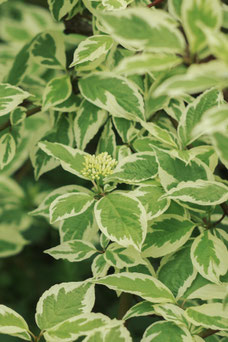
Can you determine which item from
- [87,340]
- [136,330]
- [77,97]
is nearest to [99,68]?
[77,97]

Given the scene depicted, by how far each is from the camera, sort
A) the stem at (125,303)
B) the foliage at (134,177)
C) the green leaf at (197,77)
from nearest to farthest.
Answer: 1. the green leaf at (197,77)
2. the foliage at (134,177)
3. the stem at (125,303)

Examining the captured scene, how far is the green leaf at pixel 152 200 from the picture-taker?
733 mm

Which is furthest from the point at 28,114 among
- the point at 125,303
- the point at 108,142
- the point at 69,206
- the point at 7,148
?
the point at 125,303

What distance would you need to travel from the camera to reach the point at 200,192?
Answer: 0.70 metres

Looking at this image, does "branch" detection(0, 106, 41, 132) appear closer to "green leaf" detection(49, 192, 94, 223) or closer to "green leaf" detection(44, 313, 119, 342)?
"green leaf" detection(49, 192, 94, 223)

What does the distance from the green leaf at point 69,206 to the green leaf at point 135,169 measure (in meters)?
0.05

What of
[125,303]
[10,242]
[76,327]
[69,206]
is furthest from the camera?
[10,242]

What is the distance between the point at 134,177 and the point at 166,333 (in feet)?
0.79

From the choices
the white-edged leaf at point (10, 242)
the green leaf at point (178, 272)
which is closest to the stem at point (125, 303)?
the green leaf at point (178, 272)

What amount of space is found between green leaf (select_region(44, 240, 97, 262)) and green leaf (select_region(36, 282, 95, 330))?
84mm

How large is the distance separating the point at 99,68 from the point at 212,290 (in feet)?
1.67

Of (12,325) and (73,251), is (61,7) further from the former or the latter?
(12,325)

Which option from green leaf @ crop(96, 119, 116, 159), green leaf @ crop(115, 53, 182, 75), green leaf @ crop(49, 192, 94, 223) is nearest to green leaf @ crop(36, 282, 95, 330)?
green leaf @ crop(49, 192, 94, 223)

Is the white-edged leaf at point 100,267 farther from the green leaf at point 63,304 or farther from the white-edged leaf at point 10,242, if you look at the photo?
the white-edged leaf at point 10,242
